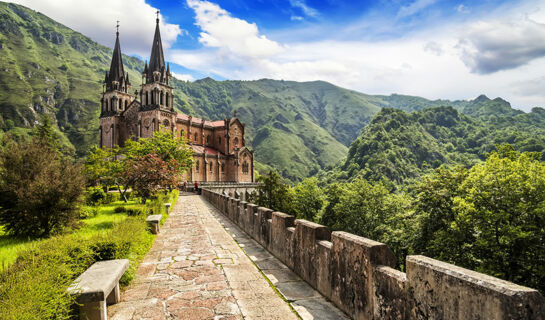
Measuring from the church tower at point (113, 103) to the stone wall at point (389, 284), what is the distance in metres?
58.6

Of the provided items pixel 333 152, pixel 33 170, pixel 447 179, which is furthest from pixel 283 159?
pixel 33 170

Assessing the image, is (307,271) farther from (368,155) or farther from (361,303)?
(368,155)

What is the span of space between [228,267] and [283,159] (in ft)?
486

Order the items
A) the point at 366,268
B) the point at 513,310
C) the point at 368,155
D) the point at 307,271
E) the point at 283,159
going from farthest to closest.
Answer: the point at 283,159, the point at 368,155, the point at 307,271, the point at 366,268, the point at 513,310

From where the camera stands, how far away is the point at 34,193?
8.69 m

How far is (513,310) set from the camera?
6.13ft

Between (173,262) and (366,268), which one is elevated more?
(366,268)

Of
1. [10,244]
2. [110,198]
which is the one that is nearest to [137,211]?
[10,244]

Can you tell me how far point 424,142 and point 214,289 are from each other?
4971 inches

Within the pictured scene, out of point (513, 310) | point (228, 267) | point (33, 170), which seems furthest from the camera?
point (33, 170)

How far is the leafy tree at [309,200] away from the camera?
4747cm

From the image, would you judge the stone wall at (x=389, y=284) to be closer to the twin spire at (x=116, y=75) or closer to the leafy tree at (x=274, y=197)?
the leafy tree at (x=274, y=197)

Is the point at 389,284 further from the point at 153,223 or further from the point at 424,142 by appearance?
the point at 424,142

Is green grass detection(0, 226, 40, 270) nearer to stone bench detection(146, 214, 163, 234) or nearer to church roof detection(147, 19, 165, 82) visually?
stone bench detection(146, 214, 163, 234)
